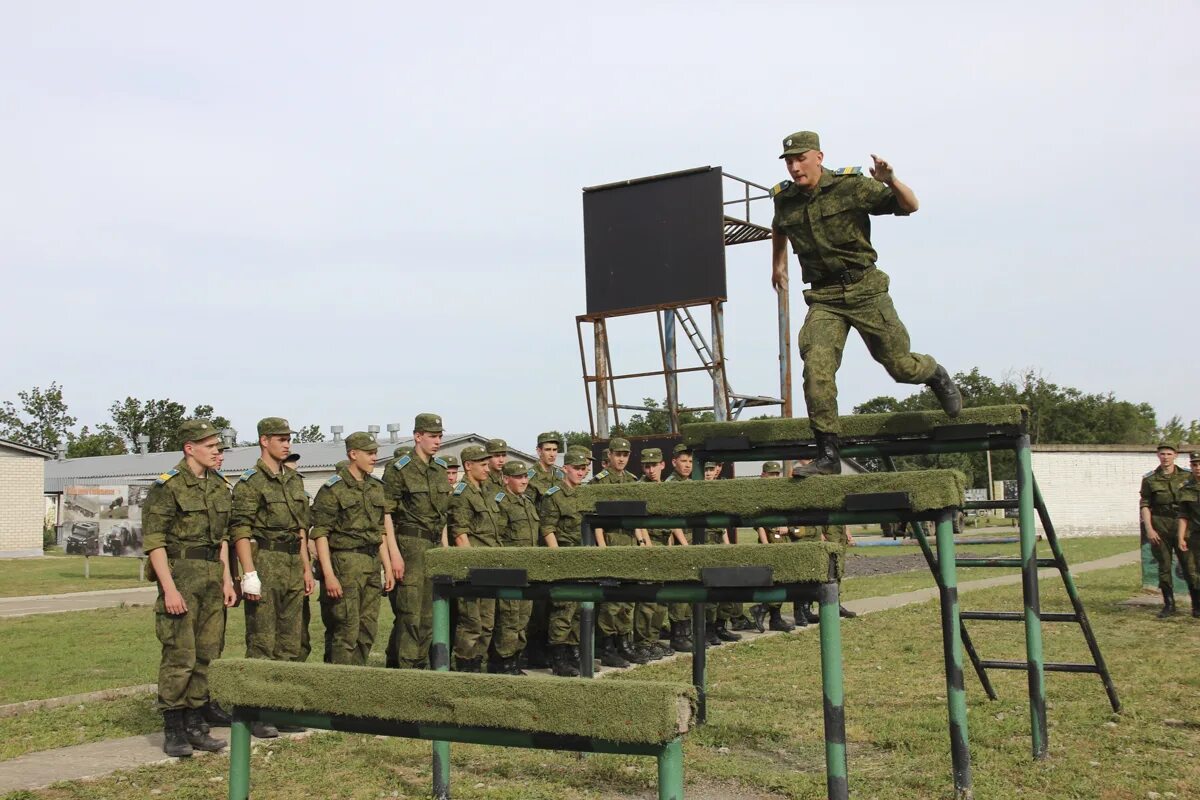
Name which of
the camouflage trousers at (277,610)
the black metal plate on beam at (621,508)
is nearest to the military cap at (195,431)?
the camouflage trousers at (277,610)

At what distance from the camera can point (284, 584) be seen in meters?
7.58

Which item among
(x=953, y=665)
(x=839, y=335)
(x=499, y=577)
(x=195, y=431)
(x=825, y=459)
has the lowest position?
(x=953, y=665)

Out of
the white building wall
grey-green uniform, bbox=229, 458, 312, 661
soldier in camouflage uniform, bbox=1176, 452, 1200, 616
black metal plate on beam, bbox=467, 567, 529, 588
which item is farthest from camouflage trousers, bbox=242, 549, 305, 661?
the white building wall

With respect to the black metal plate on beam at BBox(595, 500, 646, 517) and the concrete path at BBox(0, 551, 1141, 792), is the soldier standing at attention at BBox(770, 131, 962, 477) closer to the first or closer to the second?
the black metal plate on beam at BBox(595, 500, 646, 517)

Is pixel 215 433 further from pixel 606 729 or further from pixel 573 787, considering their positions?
pixel 606 729

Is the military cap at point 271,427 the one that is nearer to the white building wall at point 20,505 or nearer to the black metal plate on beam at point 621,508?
the black metal plate on beam at point 621,508

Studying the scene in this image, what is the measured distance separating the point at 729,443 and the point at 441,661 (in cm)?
235

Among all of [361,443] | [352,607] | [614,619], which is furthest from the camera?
[614,619]

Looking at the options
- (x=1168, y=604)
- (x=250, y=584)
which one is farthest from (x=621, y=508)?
(x=1168, y=604)

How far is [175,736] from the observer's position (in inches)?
257

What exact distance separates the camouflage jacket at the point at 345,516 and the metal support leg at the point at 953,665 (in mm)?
4397

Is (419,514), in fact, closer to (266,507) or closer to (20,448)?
(266,507)

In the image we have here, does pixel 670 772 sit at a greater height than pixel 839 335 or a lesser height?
lesser

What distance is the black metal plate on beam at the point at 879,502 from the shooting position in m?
5.05
